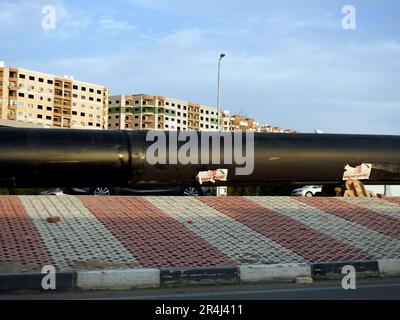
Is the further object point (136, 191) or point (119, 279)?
point (136, 191)

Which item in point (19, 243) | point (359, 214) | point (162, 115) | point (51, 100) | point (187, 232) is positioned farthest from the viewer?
point (51, 100)

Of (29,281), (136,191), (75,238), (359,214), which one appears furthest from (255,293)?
(136,191)

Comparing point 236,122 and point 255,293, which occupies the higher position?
point 236,122

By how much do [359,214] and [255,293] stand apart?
172 inches

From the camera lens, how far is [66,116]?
316ft

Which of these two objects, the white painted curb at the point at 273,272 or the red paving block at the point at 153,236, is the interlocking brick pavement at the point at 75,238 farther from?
the white painted curb at the point at 273,272

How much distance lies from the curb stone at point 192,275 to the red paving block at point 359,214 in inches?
70.5

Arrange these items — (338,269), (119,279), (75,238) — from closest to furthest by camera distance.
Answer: (119,279) < (338,269) < (75,238)

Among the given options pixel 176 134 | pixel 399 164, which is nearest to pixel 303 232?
pixel 176 134

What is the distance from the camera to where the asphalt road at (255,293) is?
5305 millimetres

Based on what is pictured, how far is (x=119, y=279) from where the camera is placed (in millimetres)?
5742

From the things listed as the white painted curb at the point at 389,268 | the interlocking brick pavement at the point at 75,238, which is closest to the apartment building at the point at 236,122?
the interlocking brick pavement at the point at 75,238

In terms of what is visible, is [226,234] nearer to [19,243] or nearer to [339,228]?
[339,228]

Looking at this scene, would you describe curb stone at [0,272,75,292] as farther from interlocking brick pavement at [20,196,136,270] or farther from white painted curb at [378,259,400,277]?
white painted curb at [378,259,400,277]
